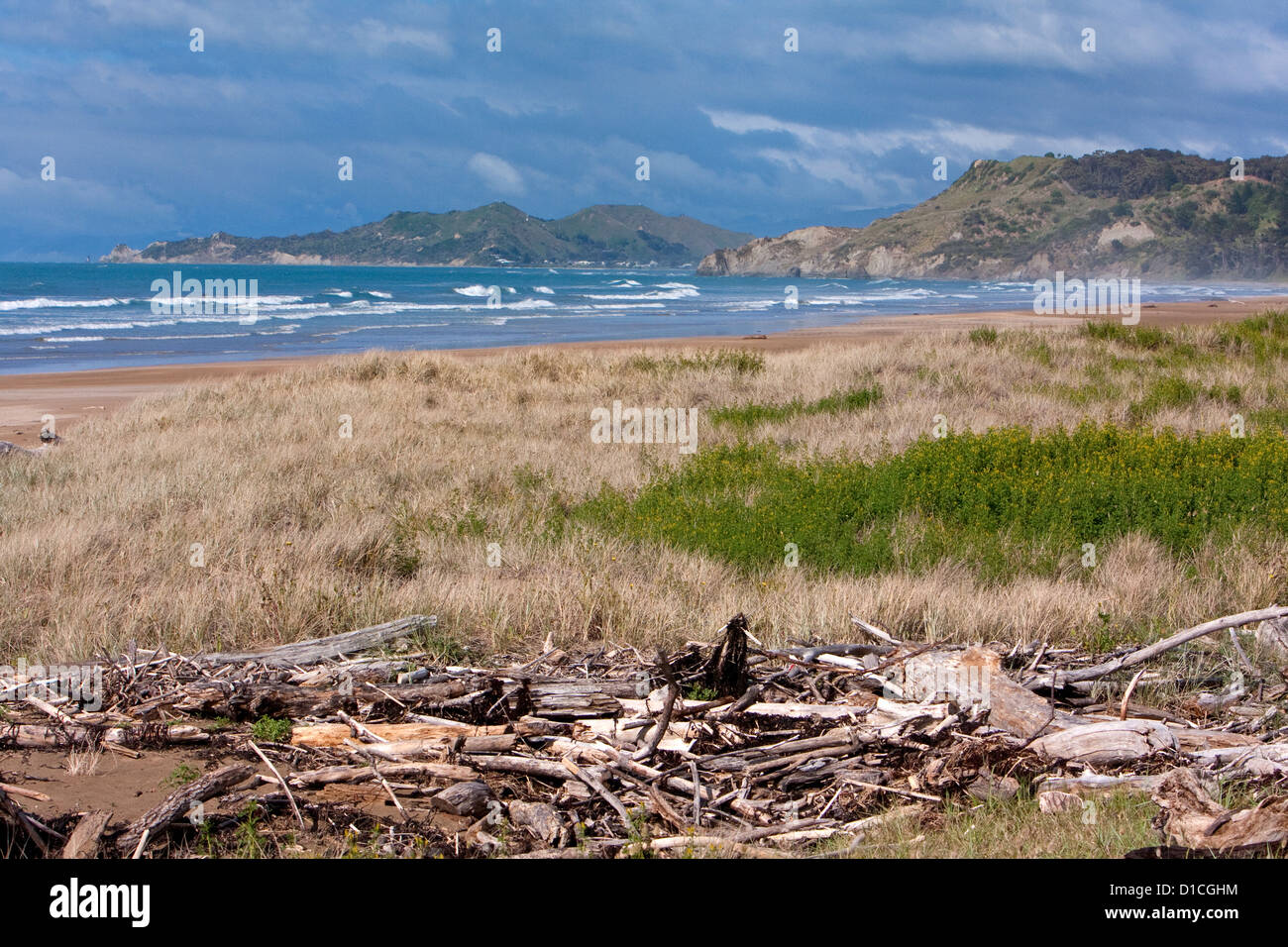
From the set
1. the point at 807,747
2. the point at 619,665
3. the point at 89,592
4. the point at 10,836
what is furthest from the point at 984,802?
the point at 89,592

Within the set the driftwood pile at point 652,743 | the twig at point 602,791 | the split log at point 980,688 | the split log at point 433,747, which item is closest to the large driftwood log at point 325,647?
the driftwood pile at point 652,743

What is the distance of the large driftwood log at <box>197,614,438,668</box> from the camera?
5.55 meters

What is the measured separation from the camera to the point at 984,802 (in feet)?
13.1

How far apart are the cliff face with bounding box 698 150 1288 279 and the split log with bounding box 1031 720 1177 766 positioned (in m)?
144

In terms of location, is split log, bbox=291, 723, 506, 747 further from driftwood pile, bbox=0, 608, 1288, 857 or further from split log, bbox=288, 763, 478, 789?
split log, bbox=288, 763, 478, 789

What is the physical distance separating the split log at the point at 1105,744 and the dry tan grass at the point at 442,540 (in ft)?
5.62

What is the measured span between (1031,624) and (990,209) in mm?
188451

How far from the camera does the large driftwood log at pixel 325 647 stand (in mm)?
5555

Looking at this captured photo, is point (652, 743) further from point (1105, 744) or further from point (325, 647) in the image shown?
point (325, 647)

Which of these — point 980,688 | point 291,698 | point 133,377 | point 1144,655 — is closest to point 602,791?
point 291,698

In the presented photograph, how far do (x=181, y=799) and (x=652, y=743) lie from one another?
6.53 ft

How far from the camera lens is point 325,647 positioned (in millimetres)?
5750

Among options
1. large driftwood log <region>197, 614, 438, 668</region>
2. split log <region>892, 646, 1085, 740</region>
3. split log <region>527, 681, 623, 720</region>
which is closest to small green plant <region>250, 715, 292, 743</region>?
large driftwood log <region>197, 614, 438, 668</region>
